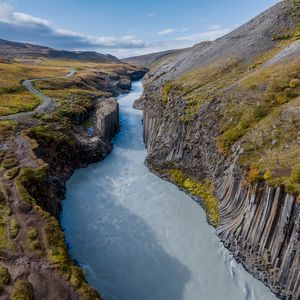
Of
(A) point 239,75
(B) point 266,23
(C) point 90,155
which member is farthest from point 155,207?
(B) point 266,23

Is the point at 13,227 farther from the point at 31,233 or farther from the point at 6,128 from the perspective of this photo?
the point at 6,128

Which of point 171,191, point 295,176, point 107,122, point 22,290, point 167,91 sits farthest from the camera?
point 107,122

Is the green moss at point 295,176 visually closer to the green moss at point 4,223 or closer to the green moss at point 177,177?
the green moss at point 177,177

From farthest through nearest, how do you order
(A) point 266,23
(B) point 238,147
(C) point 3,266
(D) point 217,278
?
(A) point 266,23 → (B) point 238,147 → (D) point 217,278 → (C) point 3,266

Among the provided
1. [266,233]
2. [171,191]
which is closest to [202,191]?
[171,191]

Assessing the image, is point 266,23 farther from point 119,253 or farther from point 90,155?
point 119,253

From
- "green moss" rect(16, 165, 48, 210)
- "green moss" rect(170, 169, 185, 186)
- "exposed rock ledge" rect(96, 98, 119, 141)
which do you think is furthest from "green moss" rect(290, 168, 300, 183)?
"exposed rock ledge" rect(96, 98, 119, 141)
